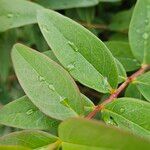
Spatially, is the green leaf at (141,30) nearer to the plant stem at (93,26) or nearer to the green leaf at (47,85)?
the green leaf at (47,85)

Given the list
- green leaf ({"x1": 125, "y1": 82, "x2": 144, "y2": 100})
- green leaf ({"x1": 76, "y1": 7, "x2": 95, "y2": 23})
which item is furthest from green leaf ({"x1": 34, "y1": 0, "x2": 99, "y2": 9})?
green leaf ({"x1": 125, "y1": 82, "x2": 144, "y2": 100})

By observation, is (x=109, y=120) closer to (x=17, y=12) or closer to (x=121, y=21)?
(x=17, y=12)

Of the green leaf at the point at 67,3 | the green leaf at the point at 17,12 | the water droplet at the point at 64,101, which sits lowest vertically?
the water droplet at the point at 64,101

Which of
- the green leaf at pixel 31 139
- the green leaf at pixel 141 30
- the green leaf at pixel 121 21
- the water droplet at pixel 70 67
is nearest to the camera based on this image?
the green leaf at pixel 31 139

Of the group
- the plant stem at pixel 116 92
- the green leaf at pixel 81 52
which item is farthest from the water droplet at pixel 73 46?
the plant stem at pixel 116 92

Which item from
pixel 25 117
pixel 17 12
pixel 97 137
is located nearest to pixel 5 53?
pixel 17 12

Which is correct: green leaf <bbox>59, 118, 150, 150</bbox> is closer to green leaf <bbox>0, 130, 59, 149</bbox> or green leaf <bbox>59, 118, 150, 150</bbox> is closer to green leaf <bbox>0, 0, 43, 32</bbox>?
green leaf <bbox>0, 130, 59, 149</bbox>
